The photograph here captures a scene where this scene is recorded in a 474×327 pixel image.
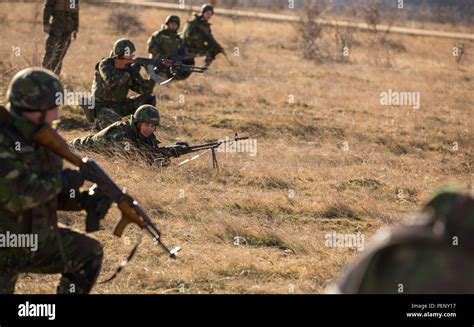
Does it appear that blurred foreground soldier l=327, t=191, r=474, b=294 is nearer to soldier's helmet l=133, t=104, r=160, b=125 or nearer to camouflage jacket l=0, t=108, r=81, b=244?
camouflage jacket l=0, t=108, r=81, b=244

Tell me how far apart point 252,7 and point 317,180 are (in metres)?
35.1

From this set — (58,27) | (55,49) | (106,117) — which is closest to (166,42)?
(58,27)

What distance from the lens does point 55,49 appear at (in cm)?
1162

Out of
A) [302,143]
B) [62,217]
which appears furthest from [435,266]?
[302,143]

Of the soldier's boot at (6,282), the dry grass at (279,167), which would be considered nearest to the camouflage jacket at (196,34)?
the dry grass at (279,167)

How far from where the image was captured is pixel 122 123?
8250 mm

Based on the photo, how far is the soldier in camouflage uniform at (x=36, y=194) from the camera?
13.3 feet

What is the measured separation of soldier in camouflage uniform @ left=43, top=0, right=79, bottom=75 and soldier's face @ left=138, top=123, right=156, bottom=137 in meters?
4.07

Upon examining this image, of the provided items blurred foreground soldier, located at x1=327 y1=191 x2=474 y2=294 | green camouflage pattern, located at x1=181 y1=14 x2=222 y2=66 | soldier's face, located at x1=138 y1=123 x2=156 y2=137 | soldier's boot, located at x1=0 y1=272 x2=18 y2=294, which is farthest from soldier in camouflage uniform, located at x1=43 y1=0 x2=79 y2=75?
blurred foreground soldier, located at x1=327 y1=191 x2=474 y2=294

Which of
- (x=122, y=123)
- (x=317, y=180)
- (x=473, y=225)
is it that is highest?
(x=473, y=225)

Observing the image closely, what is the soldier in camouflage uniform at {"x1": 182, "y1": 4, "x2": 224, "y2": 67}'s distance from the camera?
586 inches

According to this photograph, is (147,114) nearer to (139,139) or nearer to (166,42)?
(139,139)
